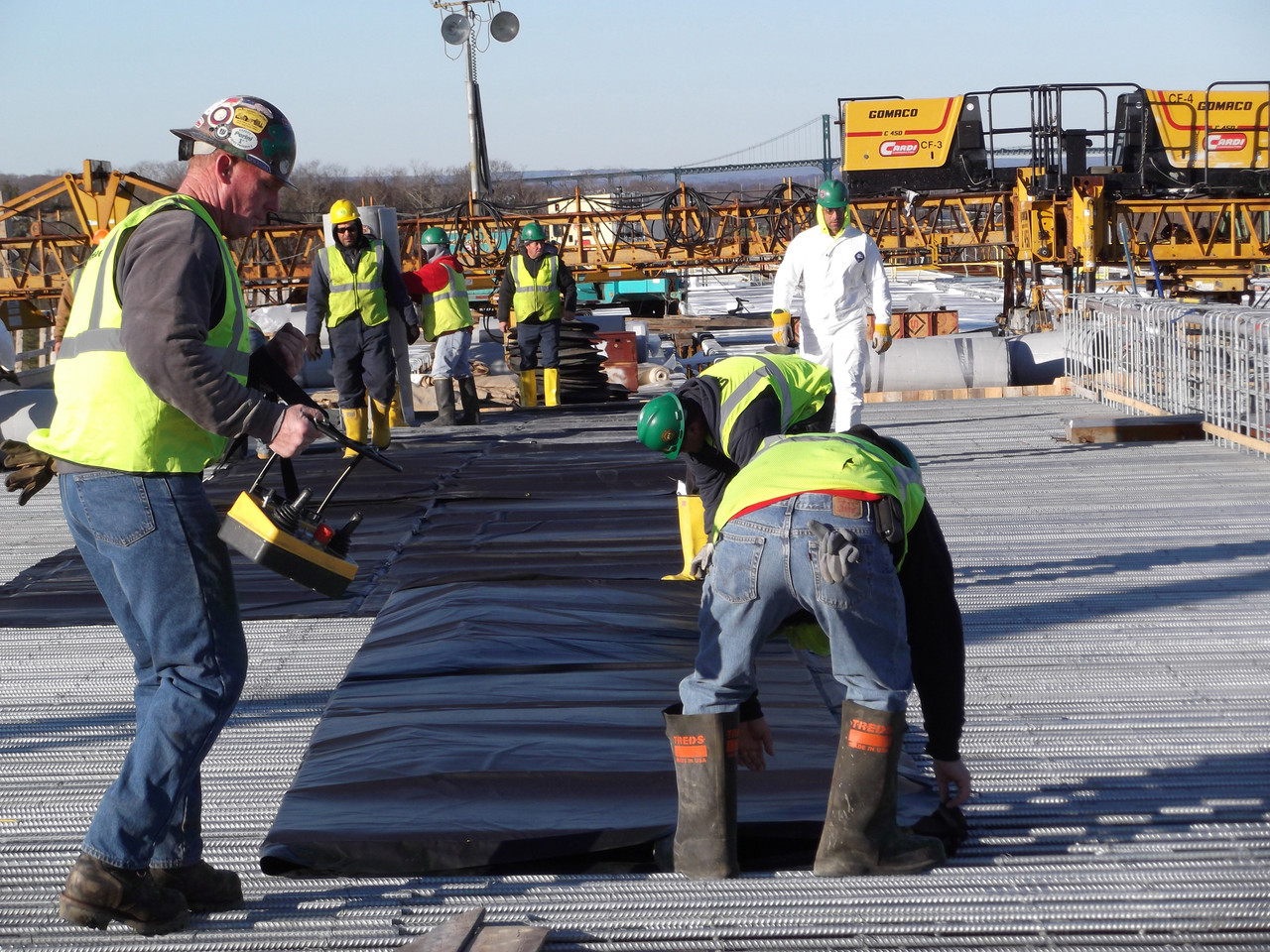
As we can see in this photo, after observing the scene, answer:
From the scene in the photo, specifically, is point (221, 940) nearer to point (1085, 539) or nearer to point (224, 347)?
point (224, 347)

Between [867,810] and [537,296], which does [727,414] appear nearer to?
[867,810]

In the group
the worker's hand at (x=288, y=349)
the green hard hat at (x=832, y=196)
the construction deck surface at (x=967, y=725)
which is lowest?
the construction deck surface at (x=967, y=725)

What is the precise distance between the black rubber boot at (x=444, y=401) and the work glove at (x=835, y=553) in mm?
9916

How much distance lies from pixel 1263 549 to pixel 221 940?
526 centimetres

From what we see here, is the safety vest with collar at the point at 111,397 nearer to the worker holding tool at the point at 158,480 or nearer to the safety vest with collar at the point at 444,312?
the worker holding tool at the point at 158,480

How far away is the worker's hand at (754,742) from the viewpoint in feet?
10.1

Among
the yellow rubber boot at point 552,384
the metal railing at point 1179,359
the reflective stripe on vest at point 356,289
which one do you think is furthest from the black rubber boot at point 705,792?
the yellow rubber boot at point 552,384

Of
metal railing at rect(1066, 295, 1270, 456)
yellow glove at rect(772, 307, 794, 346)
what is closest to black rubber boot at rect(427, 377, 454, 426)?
yellow glove at rect(772, 307, 794, 346)

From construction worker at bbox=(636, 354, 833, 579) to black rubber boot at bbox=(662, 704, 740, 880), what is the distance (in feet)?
5.16

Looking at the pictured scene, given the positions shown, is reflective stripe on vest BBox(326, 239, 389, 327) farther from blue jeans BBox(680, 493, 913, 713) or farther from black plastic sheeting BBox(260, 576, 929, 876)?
blue jeans BBox(680, 493, 913, 713)

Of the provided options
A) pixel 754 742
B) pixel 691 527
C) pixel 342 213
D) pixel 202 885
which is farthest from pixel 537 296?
pixel 202 885

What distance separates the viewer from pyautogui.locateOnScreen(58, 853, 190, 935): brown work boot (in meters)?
2.63

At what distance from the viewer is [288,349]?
10.5 ft

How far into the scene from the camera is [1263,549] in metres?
6.27
